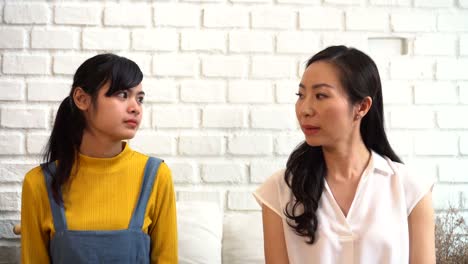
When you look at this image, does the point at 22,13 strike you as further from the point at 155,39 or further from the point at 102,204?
the point at 102,204

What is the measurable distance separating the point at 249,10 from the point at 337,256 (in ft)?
3.00

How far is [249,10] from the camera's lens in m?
1.83

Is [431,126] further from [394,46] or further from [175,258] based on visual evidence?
[175,258]

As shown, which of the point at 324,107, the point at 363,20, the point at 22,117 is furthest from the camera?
the point at 363,20

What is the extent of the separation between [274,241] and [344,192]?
0.70ft

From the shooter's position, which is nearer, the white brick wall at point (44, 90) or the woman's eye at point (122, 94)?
the woman's eye at point (122, 94)

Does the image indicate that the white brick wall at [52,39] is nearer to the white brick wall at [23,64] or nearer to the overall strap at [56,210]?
the white brick wall at [23,64]

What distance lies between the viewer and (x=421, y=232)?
51.3 inches

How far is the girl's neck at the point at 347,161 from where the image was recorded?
1.36 metres

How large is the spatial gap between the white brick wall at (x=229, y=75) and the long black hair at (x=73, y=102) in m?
0.36

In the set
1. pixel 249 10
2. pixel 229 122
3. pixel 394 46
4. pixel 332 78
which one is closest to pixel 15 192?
pixel 229 122

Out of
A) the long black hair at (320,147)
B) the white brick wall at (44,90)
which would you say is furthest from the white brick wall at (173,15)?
the long black hair at (320,147)

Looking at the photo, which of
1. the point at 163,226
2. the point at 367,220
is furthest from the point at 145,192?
the point at 367,220

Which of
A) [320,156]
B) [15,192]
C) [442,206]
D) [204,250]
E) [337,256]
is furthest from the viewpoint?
[442,206]
